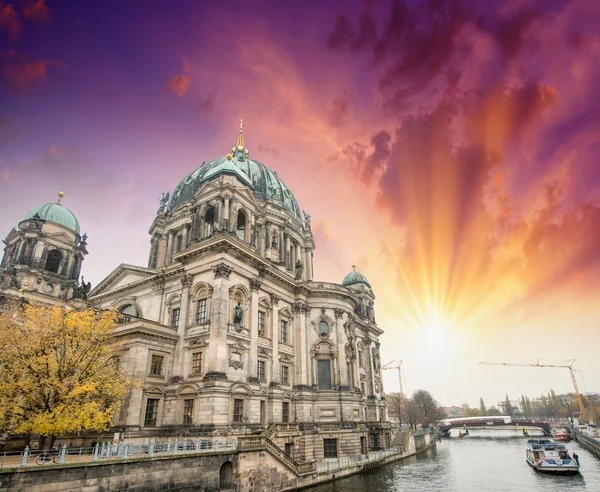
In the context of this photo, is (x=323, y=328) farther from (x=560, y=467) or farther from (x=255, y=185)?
(x=560, y=467)

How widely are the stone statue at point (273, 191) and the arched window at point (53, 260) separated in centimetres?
3192

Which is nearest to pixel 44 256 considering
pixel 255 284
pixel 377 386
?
pixel 255 284

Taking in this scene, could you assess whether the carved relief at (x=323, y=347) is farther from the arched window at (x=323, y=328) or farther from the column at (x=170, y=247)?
the column at (x=170, y=247)

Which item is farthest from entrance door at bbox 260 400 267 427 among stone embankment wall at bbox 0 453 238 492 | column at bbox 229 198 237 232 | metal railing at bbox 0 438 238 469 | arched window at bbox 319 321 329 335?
column at bbox 229 198 237 232

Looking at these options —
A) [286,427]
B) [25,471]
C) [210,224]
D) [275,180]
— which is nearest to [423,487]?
[286,427]

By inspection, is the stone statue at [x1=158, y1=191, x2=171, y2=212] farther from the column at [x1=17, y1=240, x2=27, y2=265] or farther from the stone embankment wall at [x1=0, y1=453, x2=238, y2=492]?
the stone embankment wall at [x1=0, y1=453, x2=238, y2=492]

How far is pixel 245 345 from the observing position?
113 ft

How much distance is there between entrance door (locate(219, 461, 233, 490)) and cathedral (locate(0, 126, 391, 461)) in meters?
4.05

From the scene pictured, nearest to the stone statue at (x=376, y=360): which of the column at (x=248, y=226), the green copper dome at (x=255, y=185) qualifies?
the green copper dome at (x=255, y=185)

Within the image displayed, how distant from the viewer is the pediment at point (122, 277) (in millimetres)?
42322

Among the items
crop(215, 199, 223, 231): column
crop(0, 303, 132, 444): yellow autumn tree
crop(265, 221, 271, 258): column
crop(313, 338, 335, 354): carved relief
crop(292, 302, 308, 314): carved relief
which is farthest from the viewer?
crop(265, 221, 271, 258): column

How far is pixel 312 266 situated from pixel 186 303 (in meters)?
27.2

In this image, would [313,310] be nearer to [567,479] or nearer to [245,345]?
[245,345]

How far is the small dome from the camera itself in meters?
66.5
